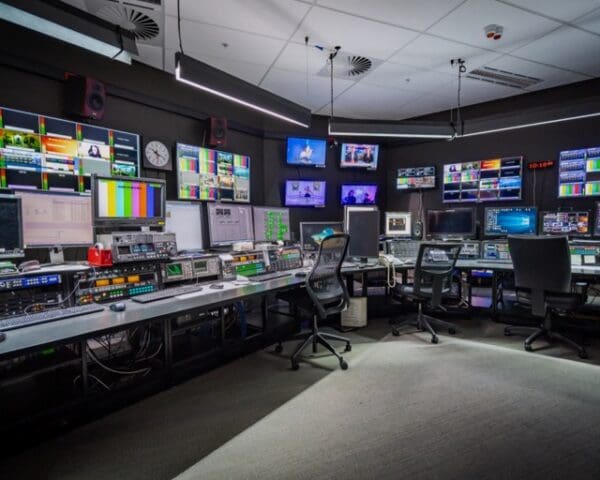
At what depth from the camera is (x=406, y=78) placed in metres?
3.94

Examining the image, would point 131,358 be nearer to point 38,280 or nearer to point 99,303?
point 99,303

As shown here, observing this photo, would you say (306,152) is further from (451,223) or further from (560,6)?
(560,6)

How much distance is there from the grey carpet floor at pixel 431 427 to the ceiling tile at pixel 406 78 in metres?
3.09

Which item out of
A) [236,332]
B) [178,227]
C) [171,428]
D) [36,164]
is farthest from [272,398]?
[36,164]

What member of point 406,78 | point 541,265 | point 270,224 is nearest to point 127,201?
point 270,224

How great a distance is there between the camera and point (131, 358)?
102 inches

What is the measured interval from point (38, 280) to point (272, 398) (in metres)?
1.56

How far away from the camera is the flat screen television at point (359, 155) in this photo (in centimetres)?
509

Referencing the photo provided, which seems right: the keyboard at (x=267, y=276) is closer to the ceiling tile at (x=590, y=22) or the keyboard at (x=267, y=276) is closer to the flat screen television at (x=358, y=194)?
the flat screen television at (x=358, y=194)

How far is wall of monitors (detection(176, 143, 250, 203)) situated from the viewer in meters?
3.67

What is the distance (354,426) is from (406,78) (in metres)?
3.78

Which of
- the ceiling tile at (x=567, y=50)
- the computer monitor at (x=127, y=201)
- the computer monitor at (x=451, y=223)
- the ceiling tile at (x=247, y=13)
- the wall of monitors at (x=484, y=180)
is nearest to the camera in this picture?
the computer monitor at (x=127, y=201)

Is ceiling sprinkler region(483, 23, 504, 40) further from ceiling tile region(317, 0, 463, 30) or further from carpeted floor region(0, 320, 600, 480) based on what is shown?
carpeted floor region(0, 320, 600, 480)

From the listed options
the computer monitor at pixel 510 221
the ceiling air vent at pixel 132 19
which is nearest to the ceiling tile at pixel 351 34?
the ceiling air vent at pixel 132 19
